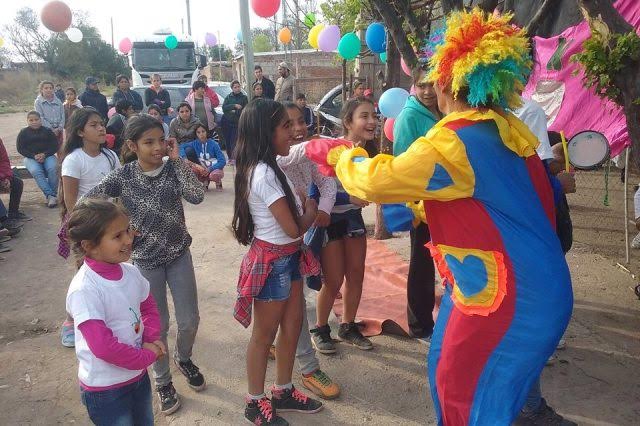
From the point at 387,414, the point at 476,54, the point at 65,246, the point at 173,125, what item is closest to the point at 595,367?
the point at 387,414

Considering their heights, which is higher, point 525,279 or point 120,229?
point 120,229

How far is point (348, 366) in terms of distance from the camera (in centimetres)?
327

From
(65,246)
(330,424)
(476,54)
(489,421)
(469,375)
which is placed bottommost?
(330,424)

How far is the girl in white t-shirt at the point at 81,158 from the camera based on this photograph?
10.3ft

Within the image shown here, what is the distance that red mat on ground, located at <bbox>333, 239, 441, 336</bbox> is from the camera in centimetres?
371

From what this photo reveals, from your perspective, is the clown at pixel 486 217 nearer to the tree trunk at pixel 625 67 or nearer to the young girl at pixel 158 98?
the tree trunk at pixel 625 67

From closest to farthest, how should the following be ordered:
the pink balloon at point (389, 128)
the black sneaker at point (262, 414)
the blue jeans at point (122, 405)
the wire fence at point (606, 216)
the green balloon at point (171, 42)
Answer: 1. the blue jeans at point (122, 405)
2. the black sneaker at point (262, 414)
3. the pink balloon at point (389, 128)
4. the wire fence at point (606, 216)
5. the green balloon at point (171, 42)

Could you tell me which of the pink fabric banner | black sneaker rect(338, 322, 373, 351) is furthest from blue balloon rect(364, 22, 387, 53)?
black sneaker rect(338, 322, 373, 351)

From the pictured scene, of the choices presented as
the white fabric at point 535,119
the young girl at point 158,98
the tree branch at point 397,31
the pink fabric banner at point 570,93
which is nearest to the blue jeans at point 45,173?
the young girl at point 158,98

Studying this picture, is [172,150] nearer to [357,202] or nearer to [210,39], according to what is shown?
[357,202]

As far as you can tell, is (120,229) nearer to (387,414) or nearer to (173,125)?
(387,414)

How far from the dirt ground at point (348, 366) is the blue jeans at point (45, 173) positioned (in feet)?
11.1

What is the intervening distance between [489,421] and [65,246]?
239 cm

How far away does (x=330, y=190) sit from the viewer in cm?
296
